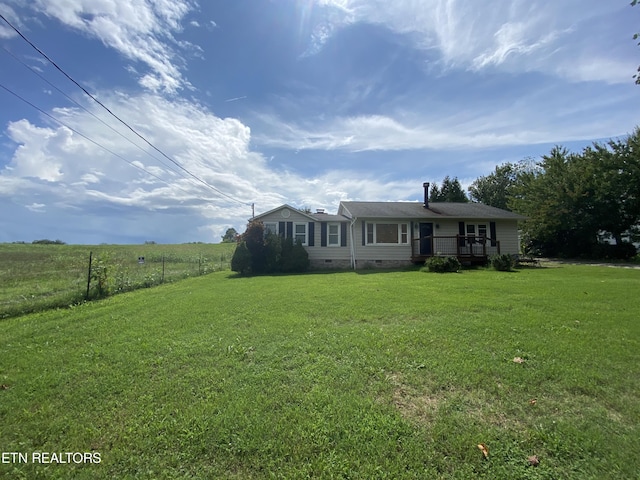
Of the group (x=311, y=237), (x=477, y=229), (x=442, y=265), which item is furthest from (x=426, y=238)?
(x=311, y=237)

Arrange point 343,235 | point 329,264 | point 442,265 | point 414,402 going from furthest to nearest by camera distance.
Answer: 1. point 343,235
2. point 329,264
3. point 442,265
4. point 414,402

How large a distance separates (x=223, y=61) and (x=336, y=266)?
11.5 m

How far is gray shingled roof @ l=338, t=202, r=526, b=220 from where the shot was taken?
17125 millimetres

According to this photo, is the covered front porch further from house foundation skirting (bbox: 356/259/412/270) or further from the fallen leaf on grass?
the fallen leaf on grass

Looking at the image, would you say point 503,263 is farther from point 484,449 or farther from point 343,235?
point 484,449

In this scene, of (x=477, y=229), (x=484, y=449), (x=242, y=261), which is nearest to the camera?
(x=484, y=449)

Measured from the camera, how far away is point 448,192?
114ft

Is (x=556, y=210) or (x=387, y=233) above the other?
(x=556, y=210)

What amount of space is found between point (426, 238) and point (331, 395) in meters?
15.5

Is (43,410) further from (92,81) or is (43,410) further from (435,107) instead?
(435,107)

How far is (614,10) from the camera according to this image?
7926mm

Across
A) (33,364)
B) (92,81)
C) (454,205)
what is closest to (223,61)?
(92,81)

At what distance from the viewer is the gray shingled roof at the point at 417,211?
56.2 feet

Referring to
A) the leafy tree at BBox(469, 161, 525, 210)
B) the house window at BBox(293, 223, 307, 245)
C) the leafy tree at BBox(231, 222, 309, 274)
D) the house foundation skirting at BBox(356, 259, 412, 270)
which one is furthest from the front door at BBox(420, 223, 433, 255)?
the leafy tree at BBox(469, 161, 525, 210)
